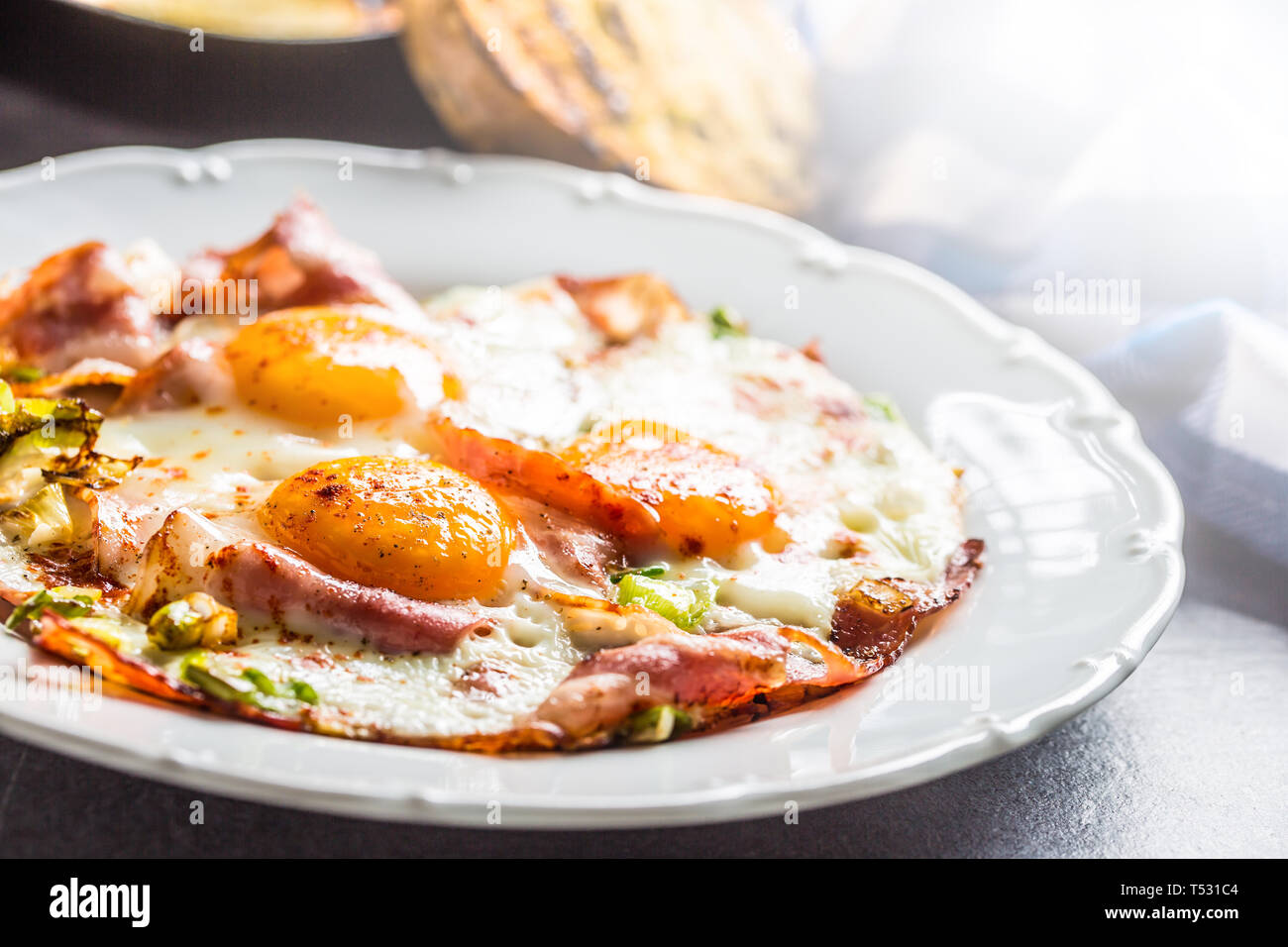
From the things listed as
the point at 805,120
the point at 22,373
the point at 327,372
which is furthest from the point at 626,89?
the point at 22,373

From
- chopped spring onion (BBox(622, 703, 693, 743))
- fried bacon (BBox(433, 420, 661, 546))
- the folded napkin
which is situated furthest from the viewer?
the folded napkin

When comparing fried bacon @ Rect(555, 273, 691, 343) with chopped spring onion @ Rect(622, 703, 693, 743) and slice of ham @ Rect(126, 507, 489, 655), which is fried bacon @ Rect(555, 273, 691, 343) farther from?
chopped spring onion @ Rect(622, 703, 693, 743)

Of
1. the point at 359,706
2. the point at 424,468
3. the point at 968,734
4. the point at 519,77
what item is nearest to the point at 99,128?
the point at 519,77

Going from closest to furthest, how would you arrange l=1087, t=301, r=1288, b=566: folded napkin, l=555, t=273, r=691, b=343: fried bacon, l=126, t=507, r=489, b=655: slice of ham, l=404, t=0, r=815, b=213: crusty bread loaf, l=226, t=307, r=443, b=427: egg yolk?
1. l=126, t=507, r=489, b=655: slice of ham
2. l=226, t=307, r=443, b=427: egg yolk
3. l=1087, t=301, r=1288, b=566: folded napkin
4. l=555, t=273, r=691, b=343: fried bacon
5. l=404, t=0, r=815, b=213: crusty bread loaf

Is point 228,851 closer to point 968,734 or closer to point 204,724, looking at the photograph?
point 204,724

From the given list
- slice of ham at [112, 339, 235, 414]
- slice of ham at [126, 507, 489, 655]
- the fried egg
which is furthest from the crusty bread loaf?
slice of ham at [126, 507, 489, 655]

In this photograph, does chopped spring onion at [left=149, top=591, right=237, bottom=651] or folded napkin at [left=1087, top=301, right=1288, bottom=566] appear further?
folded napkin at [left=1087, top=301, right=1288, bottom=566]

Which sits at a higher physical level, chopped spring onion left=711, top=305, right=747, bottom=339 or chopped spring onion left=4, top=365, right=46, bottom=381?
chopped spring onion left=711, top=305, right=747, bottom=339
